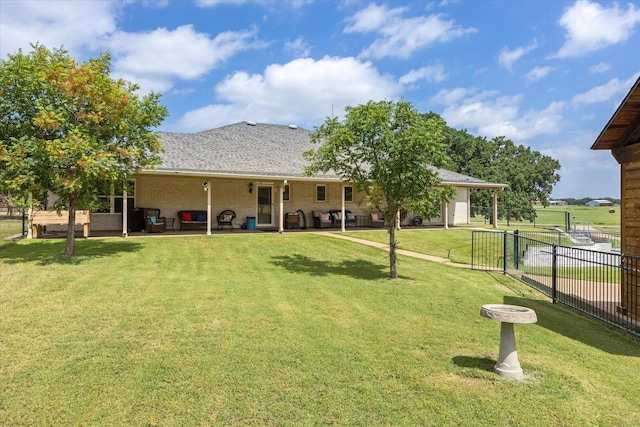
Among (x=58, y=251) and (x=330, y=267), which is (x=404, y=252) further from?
(x=58, y=251)

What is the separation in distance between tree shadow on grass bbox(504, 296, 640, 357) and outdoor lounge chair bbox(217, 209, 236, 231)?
12717mm

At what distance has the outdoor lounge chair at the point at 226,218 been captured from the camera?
706 inches

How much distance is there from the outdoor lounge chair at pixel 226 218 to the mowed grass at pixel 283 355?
Answer: 29.7 ft

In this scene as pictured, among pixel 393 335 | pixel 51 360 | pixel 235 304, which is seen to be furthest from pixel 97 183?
pixel 393 335

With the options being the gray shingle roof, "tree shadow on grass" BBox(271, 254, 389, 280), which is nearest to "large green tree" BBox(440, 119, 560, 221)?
the gray shingle roof

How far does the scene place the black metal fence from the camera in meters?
6.77

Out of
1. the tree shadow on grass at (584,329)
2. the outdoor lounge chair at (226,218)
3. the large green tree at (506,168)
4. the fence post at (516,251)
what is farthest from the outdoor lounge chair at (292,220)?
the large green tree at (506,168)

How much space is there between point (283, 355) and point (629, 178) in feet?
22.4

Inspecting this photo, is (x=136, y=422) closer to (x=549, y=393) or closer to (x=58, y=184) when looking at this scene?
(x=549, y=393)

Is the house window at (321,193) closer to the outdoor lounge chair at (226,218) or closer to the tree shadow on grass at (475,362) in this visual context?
the outdoor lounge chair at (226,218)

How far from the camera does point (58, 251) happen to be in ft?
36.9

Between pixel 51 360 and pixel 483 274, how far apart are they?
32.8ft

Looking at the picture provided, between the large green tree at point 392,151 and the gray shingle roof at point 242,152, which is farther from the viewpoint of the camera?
the gray shingle roof at point 242,152

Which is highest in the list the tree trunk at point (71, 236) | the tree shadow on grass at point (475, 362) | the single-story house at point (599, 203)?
the single-story house at point (599, 203)
